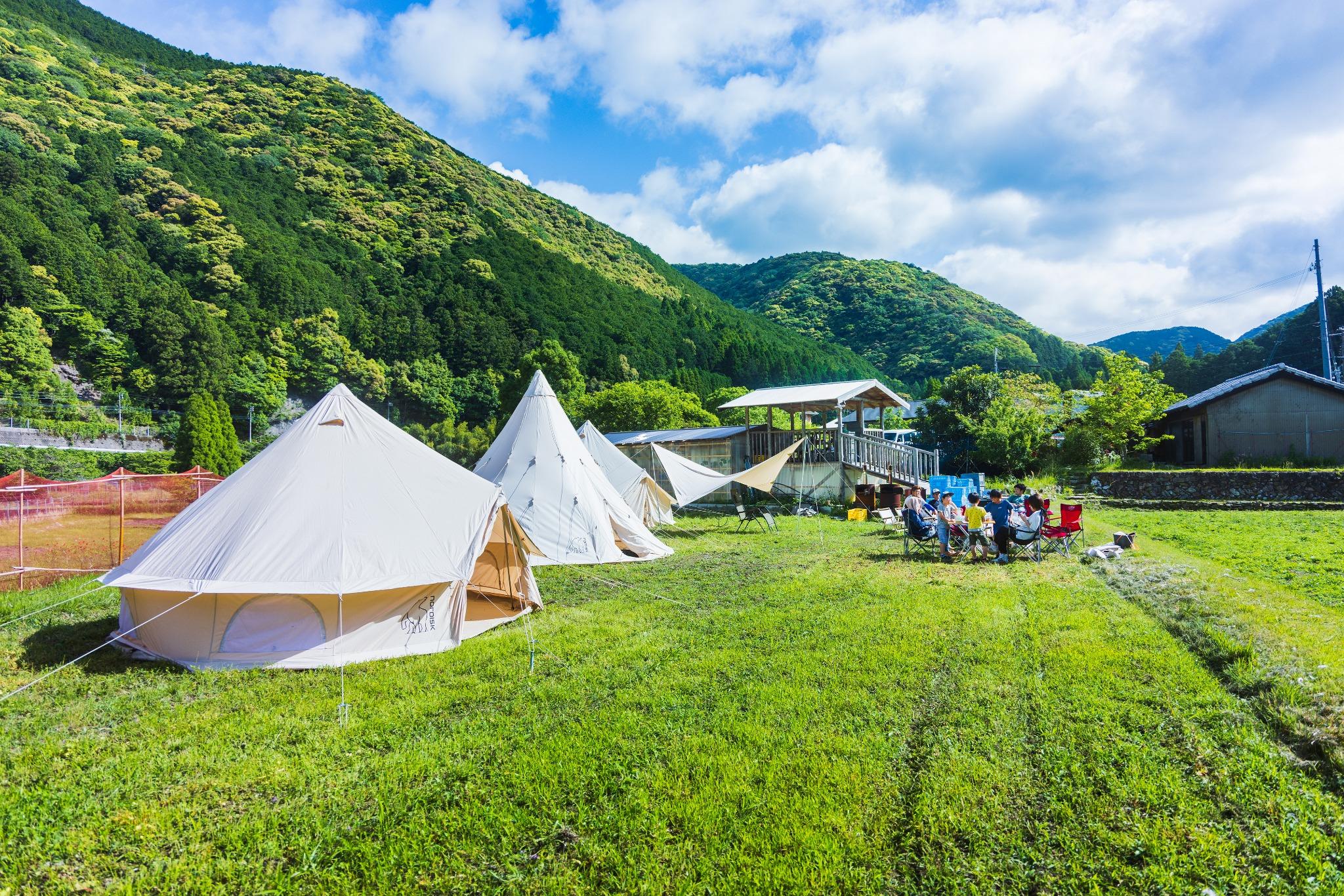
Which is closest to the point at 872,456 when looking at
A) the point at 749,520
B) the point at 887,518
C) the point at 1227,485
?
the point at 887,518

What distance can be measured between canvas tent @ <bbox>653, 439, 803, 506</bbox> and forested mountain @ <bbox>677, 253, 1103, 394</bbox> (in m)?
51.9

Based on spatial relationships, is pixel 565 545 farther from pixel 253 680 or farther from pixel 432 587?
pixel 253 680

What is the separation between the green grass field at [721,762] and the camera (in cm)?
314

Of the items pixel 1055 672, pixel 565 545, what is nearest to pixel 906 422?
pixel 565 545

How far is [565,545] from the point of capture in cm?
1191

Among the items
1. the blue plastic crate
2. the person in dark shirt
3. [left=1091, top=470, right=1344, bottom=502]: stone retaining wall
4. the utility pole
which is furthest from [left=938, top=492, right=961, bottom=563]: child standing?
the utility pole

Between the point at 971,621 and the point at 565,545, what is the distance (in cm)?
696

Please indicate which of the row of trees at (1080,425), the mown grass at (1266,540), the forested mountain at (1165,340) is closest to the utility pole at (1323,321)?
the row of trees at (1080,425)

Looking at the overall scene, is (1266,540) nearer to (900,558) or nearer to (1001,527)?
(1001,527)

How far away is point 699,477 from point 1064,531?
25.2 ft

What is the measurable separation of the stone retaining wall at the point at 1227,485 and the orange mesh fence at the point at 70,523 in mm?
23955

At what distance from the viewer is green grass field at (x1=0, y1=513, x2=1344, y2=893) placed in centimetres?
314

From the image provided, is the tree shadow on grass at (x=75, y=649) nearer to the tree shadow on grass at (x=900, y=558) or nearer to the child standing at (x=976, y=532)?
the tree shadow on grass at (x=900, y=558)

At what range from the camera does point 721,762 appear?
402 centimetres
